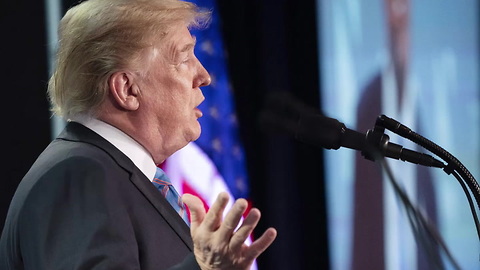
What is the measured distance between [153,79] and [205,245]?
0.55 meters

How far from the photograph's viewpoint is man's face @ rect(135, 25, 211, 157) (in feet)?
5.27

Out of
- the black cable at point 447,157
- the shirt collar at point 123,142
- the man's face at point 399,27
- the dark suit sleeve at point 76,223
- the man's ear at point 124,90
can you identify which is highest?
the man's face at point 399,27

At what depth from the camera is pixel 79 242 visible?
1.28m

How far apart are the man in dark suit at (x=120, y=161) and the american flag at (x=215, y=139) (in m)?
1.18


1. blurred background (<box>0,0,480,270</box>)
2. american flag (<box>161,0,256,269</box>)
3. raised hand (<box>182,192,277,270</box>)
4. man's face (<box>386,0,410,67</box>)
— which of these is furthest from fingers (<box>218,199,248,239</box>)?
man's face (<box>386,0,410,67</box>)

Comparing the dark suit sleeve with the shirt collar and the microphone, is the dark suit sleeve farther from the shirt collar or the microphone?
the microphone

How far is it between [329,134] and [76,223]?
1.56 ft

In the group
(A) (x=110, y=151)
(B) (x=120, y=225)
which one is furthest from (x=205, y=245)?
(A) (x=110, y=151)

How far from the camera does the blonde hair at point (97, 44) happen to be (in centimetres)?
Result: 156

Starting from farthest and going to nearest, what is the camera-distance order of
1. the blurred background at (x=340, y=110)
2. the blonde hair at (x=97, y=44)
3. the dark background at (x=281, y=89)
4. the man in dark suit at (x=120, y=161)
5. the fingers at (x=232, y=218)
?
the dark background at (x=281, y=89), the blurred background at (x=340, y=110), the blonde hair at (x=97, y=44), the man in dark suit at (x=120, y=161), the fingers at (x=232, y=218)

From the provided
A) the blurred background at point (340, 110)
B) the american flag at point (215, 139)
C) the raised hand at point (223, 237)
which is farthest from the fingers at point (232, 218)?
the american flag at point (215, 139)

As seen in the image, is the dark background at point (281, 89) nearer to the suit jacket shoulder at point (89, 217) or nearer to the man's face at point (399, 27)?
the man's face at point (399, 27)

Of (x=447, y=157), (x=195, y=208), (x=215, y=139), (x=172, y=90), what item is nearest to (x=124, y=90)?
(x=172, y=90)

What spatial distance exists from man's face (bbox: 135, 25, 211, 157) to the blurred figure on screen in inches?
53.2
